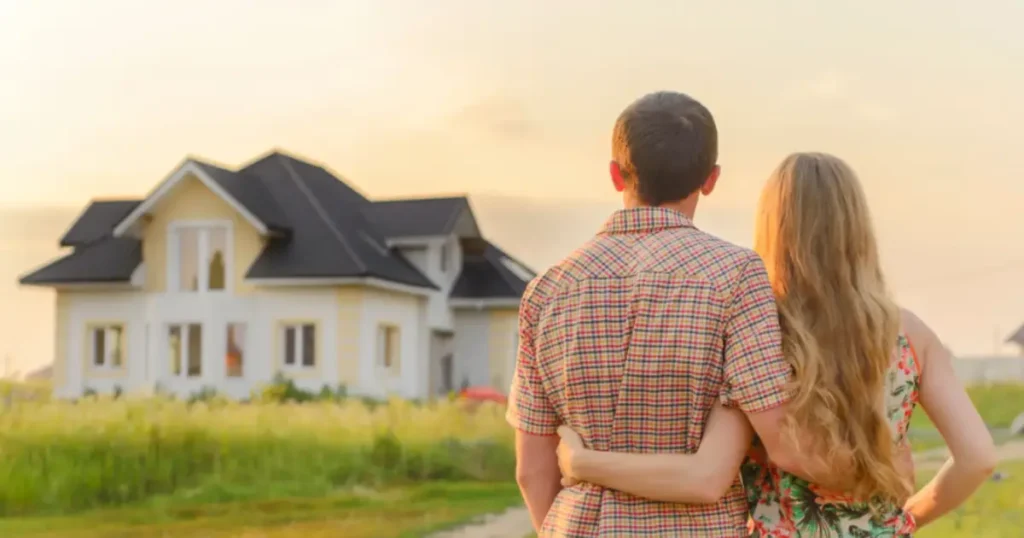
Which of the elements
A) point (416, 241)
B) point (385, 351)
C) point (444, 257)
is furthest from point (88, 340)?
point (444, 257)

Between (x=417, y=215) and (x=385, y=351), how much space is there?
3.25 m

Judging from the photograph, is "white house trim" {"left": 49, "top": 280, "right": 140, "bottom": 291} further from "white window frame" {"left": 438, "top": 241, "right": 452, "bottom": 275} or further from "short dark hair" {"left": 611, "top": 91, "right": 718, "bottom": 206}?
"short dark hair" {"left": 611, "top": 91, "right": 718, "bottom": 206}

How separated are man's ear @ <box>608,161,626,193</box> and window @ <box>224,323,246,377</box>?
1960 cm

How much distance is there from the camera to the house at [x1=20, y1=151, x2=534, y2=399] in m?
21.5

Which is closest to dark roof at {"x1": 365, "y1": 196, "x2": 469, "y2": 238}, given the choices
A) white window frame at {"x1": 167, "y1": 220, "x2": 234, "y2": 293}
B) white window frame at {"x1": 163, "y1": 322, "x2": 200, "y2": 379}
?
white window frame at {"x1": 167, "y1": 220, "x2": 234, "y2": 293}

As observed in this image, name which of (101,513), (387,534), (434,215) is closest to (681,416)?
(387,534)

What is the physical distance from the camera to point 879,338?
2639 mm

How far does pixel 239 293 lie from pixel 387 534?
1295cm

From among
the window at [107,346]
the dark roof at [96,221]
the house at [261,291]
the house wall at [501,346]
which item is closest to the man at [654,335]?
the house at [261,291]

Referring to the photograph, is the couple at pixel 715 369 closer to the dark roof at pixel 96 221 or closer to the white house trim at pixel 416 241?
the white house trim at pixel 416 241

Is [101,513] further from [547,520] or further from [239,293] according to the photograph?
[239,293]

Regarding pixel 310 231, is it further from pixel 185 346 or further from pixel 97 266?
pixel 97 266

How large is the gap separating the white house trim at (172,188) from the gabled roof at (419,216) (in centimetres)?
298

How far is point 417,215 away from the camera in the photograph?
2448cm
